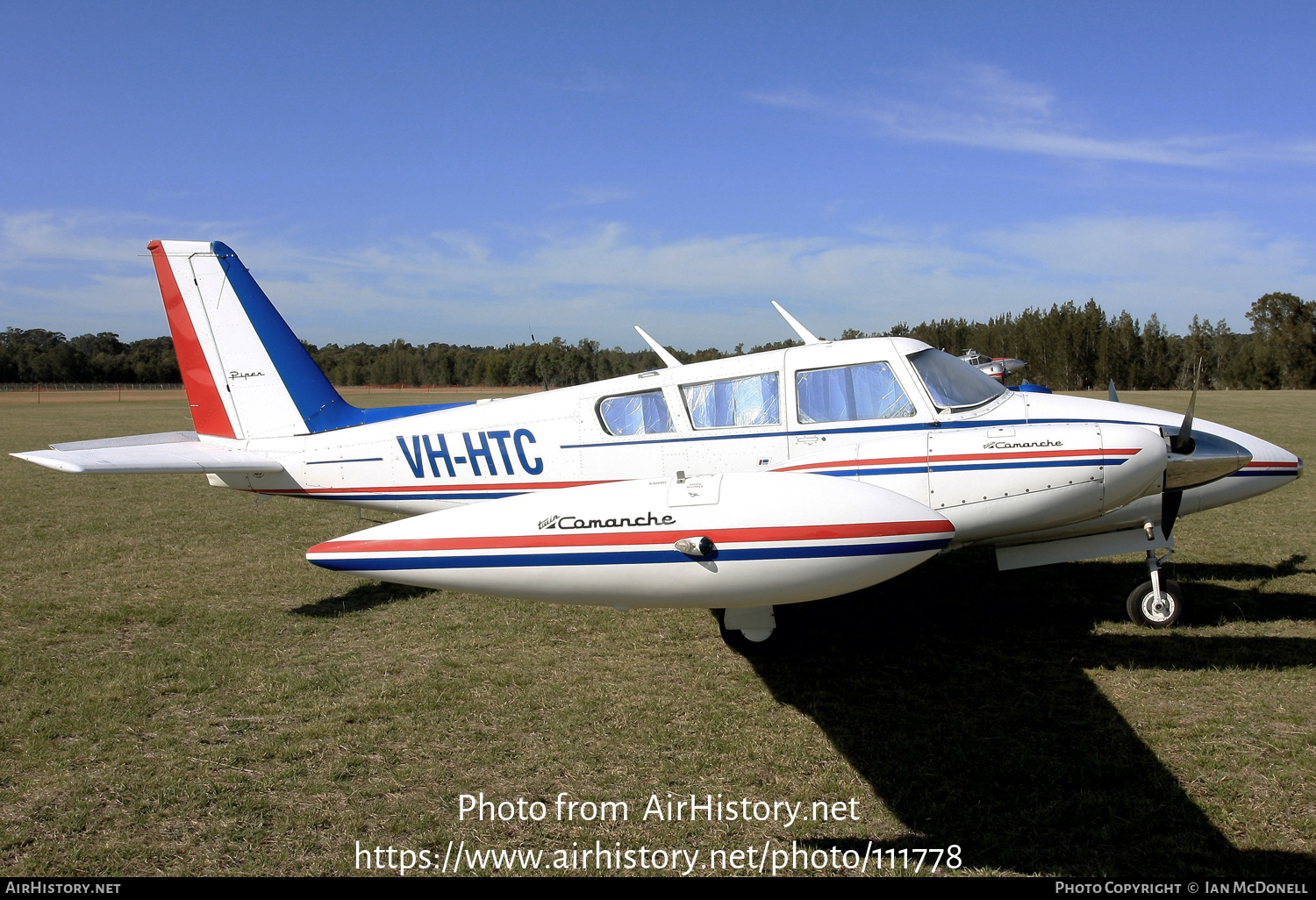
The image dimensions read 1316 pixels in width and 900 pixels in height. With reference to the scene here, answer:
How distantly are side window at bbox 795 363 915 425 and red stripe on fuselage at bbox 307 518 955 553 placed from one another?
1.94 metres

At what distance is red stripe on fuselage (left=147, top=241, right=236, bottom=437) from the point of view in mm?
7465

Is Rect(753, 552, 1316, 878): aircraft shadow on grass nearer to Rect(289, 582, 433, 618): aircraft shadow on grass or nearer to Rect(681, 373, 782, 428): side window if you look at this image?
Rect(681, 373, 782, 428): side window

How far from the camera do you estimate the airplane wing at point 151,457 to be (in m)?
6.02

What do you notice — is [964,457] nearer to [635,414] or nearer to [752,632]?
[752,632]

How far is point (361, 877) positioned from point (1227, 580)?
27.2 feet

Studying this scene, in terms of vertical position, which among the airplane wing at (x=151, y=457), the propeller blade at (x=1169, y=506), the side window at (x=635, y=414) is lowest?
the propeller blade at (x=1169, y=506)

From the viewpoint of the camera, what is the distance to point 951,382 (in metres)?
5.89

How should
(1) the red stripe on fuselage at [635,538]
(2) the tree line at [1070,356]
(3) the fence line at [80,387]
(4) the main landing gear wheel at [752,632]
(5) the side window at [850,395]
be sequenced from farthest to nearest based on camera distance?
(3) the fence line at [80,387]
(2) the tree line at [1070,356]
(5) the side window at [850,395]
(4) the main landing gear wheel at [752,632]
(1) the red stripe on fuselage at [635,538]

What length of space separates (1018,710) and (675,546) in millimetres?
2643

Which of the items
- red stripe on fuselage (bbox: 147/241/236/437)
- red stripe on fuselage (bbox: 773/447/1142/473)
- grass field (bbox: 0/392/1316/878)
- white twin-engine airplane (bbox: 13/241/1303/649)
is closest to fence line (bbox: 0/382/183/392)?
red stripe on fuselage (bbox: 147/241/236/437)

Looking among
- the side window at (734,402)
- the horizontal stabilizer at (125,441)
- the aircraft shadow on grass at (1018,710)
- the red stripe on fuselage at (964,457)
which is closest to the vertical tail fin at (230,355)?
the horizontal stabilizer at (125,441)

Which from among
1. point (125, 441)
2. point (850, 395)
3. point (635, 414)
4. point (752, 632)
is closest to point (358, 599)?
point (125, 441)

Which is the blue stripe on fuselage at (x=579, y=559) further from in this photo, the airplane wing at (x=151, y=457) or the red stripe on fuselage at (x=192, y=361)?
the red stripe on fuselage at (x=192, y=361)

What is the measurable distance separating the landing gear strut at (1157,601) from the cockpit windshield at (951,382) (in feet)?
6.40
